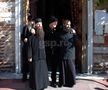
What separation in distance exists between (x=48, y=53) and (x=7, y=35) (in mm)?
1482

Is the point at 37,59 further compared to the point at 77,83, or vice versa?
the point at 77,83

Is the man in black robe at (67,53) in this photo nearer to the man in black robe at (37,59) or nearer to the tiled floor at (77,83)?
the tiled floor at (77,83)

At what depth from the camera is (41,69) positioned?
12023mm

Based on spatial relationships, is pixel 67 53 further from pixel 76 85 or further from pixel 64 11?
pixel 64 11

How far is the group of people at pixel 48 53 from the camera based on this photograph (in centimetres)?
1187

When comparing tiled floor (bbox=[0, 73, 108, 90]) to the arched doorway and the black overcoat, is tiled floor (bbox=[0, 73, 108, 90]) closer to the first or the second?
the black overcoat

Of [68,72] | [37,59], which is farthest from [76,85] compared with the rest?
[37,59]

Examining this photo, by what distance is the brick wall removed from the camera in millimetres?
13516

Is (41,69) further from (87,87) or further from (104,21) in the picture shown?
(104,21)

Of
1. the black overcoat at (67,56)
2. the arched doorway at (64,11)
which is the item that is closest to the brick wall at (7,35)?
the arched doorway at (64,11)

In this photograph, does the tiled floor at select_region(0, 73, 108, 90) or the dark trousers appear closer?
the dark trousers

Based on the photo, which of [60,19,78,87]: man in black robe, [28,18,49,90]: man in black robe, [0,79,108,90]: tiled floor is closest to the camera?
[28,18,49,90]: man in black robe

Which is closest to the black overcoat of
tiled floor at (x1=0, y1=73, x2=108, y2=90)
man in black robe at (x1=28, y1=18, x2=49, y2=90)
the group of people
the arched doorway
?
the group of people

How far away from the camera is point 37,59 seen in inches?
468
